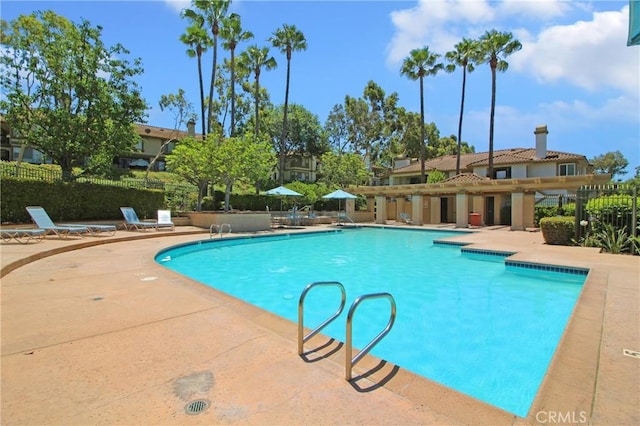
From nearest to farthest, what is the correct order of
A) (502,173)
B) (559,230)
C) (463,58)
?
(559,230), (502,173), (463,58)

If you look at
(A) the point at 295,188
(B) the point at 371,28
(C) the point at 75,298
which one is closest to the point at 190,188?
(A) the point at 295,188

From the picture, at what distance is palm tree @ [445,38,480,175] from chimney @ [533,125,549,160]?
598cm

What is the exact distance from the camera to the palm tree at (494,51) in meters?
28.0

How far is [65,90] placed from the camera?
1720 cm

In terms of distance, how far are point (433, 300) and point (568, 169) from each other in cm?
2666

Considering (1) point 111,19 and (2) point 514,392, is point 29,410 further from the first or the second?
(1) point 111,19

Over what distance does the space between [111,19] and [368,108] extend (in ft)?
101

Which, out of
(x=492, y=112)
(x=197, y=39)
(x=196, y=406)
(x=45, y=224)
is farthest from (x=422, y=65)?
(x=196, y=406)

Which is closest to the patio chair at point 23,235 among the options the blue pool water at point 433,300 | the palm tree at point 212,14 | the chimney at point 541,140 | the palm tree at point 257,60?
the blue pool water at point 433,300

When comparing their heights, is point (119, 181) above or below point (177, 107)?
below

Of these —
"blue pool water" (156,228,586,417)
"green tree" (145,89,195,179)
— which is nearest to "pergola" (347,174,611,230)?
"blue pool water" (156,228,586,417)

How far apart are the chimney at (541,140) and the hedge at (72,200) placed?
2861cm

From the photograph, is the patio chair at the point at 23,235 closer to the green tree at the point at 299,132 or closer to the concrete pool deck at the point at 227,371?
the concrete pool deck at the point at 227,371

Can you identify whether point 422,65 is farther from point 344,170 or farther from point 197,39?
point 197,39
